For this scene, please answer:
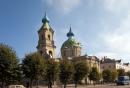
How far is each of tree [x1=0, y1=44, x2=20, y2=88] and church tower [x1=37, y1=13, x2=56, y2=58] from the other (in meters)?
75.1

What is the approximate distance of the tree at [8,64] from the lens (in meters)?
56.9

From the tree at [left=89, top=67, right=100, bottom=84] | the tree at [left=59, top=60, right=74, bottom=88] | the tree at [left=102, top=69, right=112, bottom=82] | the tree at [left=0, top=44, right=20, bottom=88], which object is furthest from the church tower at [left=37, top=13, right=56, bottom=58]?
the tree at [left=0, top=44, right=20, bottom=88]

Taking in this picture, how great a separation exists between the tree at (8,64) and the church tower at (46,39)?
75.1m

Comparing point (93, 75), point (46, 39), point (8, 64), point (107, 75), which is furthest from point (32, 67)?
point (46, 39)

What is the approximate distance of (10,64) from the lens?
188ft

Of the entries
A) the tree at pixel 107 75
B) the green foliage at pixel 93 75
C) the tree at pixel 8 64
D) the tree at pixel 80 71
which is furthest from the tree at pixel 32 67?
the tree at pixel 107 75

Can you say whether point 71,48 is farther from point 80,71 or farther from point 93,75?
point 80,71

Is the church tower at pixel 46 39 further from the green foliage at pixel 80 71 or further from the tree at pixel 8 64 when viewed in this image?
the tree at pixel 8 64

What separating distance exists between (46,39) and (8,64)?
8026 cm

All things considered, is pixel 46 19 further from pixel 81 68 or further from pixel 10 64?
pixel 10 64

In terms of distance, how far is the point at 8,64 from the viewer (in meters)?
57.2

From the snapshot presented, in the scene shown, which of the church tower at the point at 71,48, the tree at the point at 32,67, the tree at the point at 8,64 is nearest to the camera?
the tree at the point at 8,64

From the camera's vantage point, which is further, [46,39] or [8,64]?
[46,39]

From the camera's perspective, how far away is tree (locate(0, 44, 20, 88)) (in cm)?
5691
